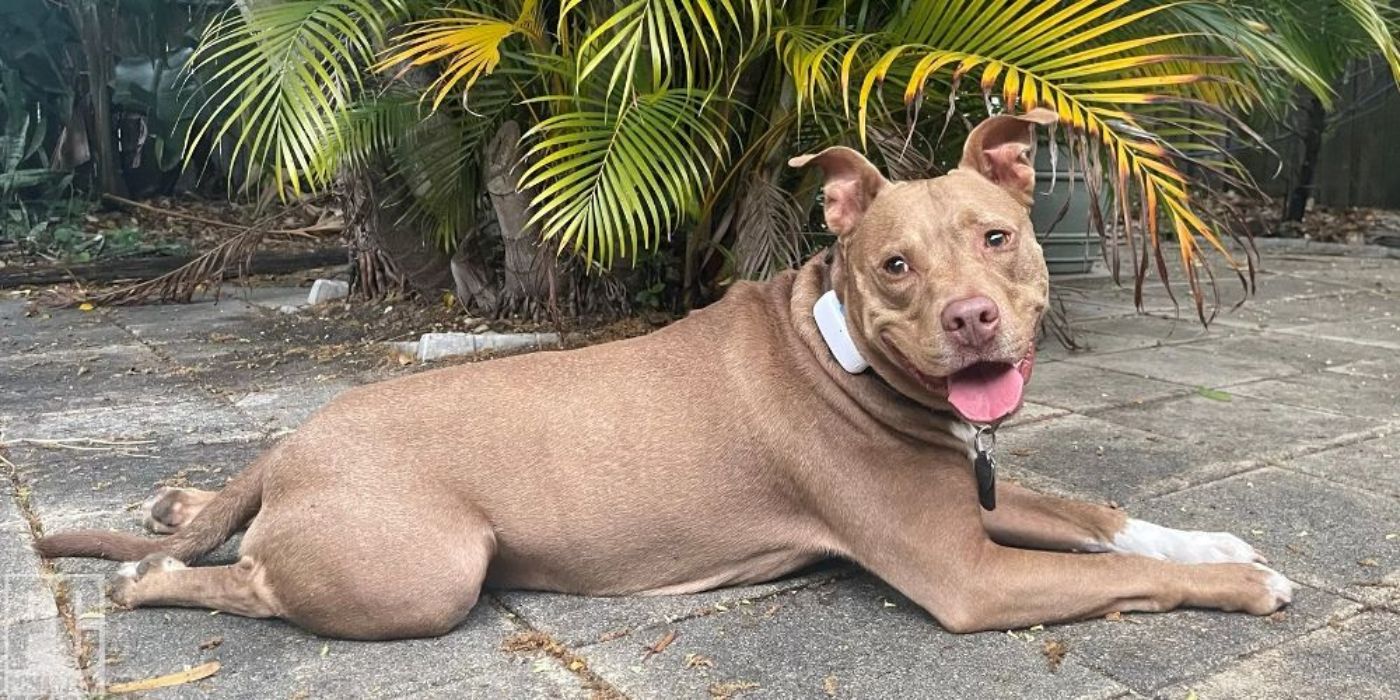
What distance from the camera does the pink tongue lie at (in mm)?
2850

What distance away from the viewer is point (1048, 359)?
6445 millimetres

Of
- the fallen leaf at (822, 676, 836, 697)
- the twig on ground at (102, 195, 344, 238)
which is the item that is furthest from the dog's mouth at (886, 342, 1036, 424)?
the twig on ground at (102, 195, 344, 238)

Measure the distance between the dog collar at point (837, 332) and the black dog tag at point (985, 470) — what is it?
0.37 metres

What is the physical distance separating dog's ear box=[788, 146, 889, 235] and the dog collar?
0.20m

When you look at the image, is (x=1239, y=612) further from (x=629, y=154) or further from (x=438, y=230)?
(x=438, y=230)

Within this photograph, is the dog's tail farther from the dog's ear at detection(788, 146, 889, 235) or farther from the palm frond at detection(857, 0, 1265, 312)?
the palm frond at detection(857, 0, 1265, 312)

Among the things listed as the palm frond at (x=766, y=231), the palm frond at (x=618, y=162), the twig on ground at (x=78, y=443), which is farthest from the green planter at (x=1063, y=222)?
the twig on ground at (x=78, y=443)

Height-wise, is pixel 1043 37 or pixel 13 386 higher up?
pixel 1043 37

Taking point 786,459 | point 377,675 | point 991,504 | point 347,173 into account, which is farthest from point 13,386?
point 991,504

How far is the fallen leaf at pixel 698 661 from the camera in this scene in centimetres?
283

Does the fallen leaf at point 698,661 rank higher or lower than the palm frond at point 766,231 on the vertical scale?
lower

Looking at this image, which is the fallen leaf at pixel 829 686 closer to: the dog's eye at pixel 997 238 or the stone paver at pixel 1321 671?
the stone paver at pixel 1321 671

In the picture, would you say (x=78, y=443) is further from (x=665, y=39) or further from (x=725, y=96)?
(x=725, y=96)

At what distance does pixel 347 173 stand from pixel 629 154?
10.4 ft
